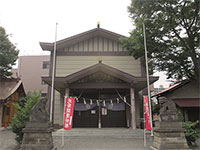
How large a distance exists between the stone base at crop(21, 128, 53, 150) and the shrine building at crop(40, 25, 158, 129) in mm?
5815

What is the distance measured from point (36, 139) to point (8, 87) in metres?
14.9

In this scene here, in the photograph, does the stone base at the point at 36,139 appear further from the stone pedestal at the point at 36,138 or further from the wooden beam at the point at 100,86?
the wooden beam at the point at 100,86

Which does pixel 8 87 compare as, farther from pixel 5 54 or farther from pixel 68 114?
pixel 68 114

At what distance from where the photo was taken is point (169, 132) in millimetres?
7320

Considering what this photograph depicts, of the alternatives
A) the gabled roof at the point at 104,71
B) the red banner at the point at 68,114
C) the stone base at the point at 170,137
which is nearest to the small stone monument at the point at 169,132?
the stone base at the point at 170,137

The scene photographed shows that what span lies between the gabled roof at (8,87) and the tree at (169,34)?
13841 millimetres

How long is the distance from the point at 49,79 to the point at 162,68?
9.90 meters

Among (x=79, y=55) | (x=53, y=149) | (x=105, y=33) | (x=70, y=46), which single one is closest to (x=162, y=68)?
(x=105, y=33)

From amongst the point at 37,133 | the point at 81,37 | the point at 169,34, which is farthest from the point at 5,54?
the point at 169,34

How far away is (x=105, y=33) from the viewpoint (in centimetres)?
1655

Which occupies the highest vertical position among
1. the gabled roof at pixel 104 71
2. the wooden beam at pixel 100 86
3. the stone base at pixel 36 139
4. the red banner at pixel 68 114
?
the gabled roof at pixel 104 71

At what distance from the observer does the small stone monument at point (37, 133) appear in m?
7.06

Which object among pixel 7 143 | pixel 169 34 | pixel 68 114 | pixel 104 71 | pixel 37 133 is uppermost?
pixel 169 34

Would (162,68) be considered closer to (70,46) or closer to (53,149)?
(70,46)
